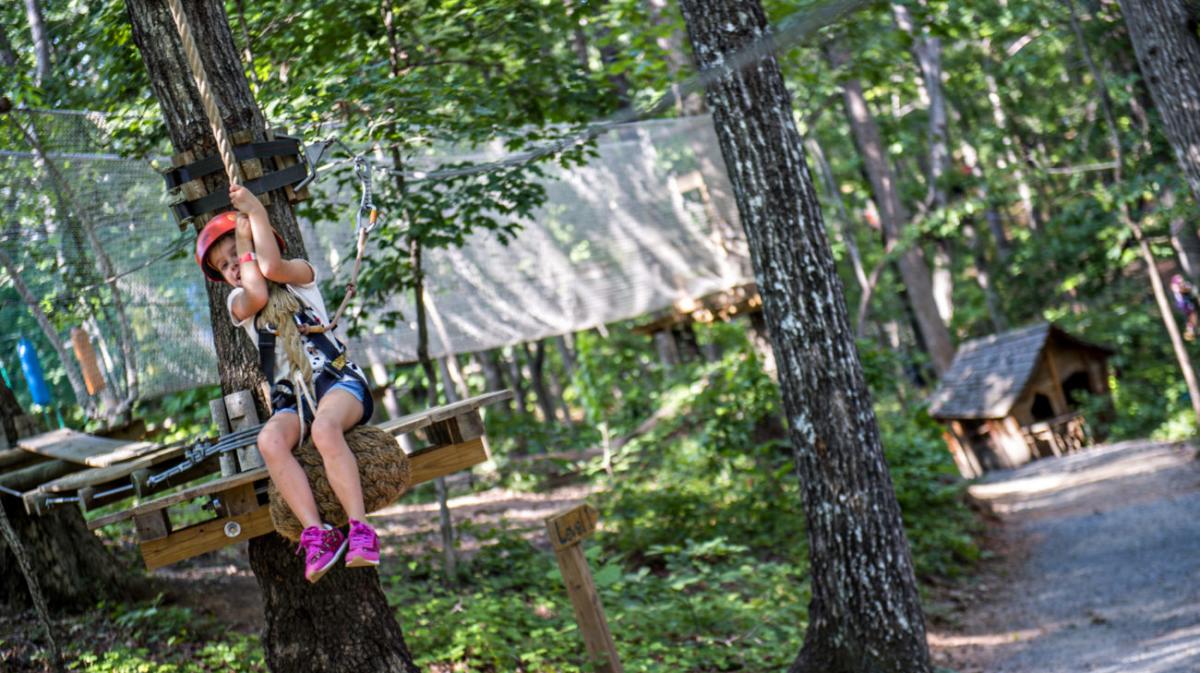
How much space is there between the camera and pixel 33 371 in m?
5.76

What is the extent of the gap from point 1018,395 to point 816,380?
42.1 feet

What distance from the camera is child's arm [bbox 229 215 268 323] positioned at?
11.9 ft

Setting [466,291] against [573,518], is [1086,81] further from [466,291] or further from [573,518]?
[573,518]

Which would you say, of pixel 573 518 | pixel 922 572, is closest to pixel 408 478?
pixel 573 518

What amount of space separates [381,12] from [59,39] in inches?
75.5

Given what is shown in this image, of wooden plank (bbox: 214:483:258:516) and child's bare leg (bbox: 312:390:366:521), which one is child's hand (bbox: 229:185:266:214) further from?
wooden plank (bbox: 214:483:258:516)

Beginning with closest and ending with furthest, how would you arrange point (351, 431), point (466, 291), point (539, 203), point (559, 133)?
point (351, 431) → point (539, 203) → point (559, 133) → point (466, 291)

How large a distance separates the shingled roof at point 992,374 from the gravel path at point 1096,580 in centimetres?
354

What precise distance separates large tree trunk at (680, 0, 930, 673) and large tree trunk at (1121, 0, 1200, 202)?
2788 millimetres

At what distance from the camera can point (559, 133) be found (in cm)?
689

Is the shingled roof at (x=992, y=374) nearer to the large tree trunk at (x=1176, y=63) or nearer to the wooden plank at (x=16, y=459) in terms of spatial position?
the large tree trunk at (x=1176, y=63)

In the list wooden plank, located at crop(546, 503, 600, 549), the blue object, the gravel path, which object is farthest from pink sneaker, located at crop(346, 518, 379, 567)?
the gravel path

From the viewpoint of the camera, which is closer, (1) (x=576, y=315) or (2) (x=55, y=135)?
(2) (x=55, y=135)

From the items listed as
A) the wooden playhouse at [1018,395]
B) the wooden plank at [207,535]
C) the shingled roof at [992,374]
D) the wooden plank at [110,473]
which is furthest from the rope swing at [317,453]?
the shingled roof at [992,374]
